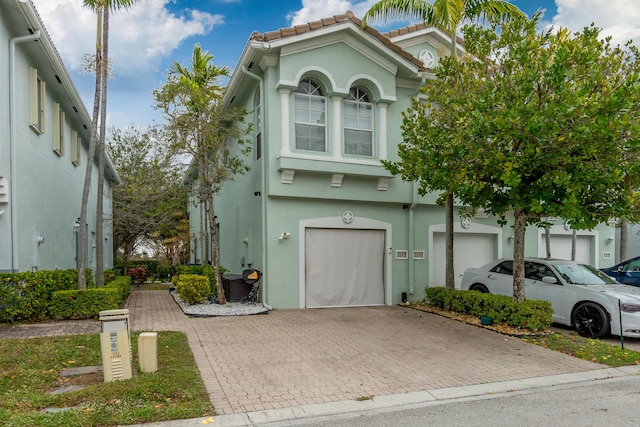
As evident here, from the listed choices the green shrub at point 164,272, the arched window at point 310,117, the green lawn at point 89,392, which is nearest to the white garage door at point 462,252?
the arched window at point 310,117

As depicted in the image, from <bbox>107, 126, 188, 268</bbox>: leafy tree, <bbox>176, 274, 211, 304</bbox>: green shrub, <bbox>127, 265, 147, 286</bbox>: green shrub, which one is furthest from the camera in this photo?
<bbox>127, 265, 147, 286</bbox>: green shrub

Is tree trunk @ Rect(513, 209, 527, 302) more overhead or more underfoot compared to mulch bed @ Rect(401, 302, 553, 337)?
more overhead

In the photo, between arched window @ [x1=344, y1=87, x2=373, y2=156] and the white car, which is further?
arched window @ [x1=344, y1=87, x2=373, y2=156]

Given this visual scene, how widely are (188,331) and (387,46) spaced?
893cm

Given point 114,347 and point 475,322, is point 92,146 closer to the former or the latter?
point 114,347

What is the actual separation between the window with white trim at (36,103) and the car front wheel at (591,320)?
12.7m

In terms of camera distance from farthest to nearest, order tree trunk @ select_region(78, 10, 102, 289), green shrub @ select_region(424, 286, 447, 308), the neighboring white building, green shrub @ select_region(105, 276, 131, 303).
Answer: green shrub @ select_region(105, 276, 131, 303) < green shrub @ select_region(424, 286, 447, 308) < tree trunk @ select_region(78, 10, 102, 289) < the neighboring white building

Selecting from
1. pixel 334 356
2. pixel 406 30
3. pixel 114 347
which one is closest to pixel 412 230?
pixel 334 356

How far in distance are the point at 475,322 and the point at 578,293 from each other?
214cm

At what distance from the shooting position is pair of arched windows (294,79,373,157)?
39.9ft

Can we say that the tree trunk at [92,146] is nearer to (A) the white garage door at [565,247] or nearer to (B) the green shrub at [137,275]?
(B) the green shrub at [137,275]

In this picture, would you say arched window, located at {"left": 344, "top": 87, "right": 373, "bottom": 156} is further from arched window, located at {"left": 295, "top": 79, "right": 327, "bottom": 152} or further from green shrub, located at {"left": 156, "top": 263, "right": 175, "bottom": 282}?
green shrub, located at {"left": 156, "top": 263, "right": 175, "bottom": 282}

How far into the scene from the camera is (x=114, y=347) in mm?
5664

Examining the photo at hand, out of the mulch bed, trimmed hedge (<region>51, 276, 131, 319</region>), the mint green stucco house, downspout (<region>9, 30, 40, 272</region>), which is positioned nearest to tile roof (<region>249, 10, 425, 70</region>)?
the mint green stucco house
